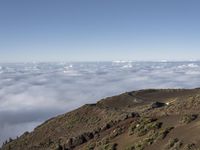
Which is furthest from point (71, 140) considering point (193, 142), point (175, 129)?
point (193, 142)

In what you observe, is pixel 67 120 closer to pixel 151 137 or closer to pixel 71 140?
pixel 71 140

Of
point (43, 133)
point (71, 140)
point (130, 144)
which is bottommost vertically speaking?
point (43, 133)

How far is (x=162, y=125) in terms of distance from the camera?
28.6 m

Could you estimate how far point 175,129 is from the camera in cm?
2588

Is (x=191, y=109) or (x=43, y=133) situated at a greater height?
(x=191, y=109)

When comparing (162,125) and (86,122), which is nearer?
(162,125)

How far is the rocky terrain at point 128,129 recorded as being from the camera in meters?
24.2

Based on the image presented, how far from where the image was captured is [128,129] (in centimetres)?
3152

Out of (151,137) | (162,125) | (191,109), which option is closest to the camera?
(151,137)

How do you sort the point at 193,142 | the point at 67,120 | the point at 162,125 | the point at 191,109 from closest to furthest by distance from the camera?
the point at 193,142 → the point at 162,125 → the point at 191,109 → the point at 67,120

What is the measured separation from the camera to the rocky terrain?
24.2 meters

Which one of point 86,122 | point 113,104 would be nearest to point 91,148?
point 86,122

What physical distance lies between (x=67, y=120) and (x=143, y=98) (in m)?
16.9

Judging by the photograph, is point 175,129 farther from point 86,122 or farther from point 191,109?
point 86,122
